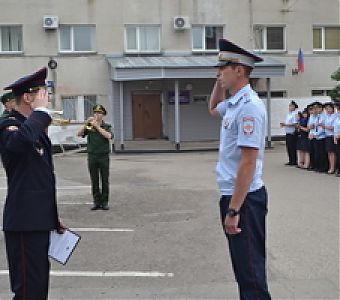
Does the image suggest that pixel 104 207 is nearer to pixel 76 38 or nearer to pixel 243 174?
pixel 243 174

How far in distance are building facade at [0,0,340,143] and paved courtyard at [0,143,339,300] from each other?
42.5ft

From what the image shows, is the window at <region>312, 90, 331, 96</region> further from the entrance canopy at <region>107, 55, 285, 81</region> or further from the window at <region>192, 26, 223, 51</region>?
the window at <region>192, 26, 223, 51</region>

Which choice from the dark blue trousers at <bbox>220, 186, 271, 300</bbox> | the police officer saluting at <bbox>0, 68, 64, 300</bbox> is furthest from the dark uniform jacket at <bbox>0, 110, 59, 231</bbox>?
the dark blue trousers at <bbox>220, 186, 271, 300</bbox>

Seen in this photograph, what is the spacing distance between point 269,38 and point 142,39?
6.59 metres

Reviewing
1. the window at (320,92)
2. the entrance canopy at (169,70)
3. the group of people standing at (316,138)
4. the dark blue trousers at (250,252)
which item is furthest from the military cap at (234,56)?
the window at (320,92)

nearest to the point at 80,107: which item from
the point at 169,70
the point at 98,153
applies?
the point at 169,70

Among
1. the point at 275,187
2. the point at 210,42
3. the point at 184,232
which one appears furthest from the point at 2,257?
the point at 210,42

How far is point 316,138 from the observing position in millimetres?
15508

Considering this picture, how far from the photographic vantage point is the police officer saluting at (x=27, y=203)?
3.67 meters

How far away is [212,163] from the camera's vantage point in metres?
18.7

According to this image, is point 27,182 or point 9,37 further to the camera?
point 9,37

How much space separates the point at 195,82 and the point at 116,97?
406cm

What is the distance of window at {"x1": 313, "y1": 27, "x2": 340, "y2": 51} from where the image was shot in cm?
2881

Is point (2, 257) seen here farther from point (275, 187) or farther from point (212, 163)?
point (212, 163)
